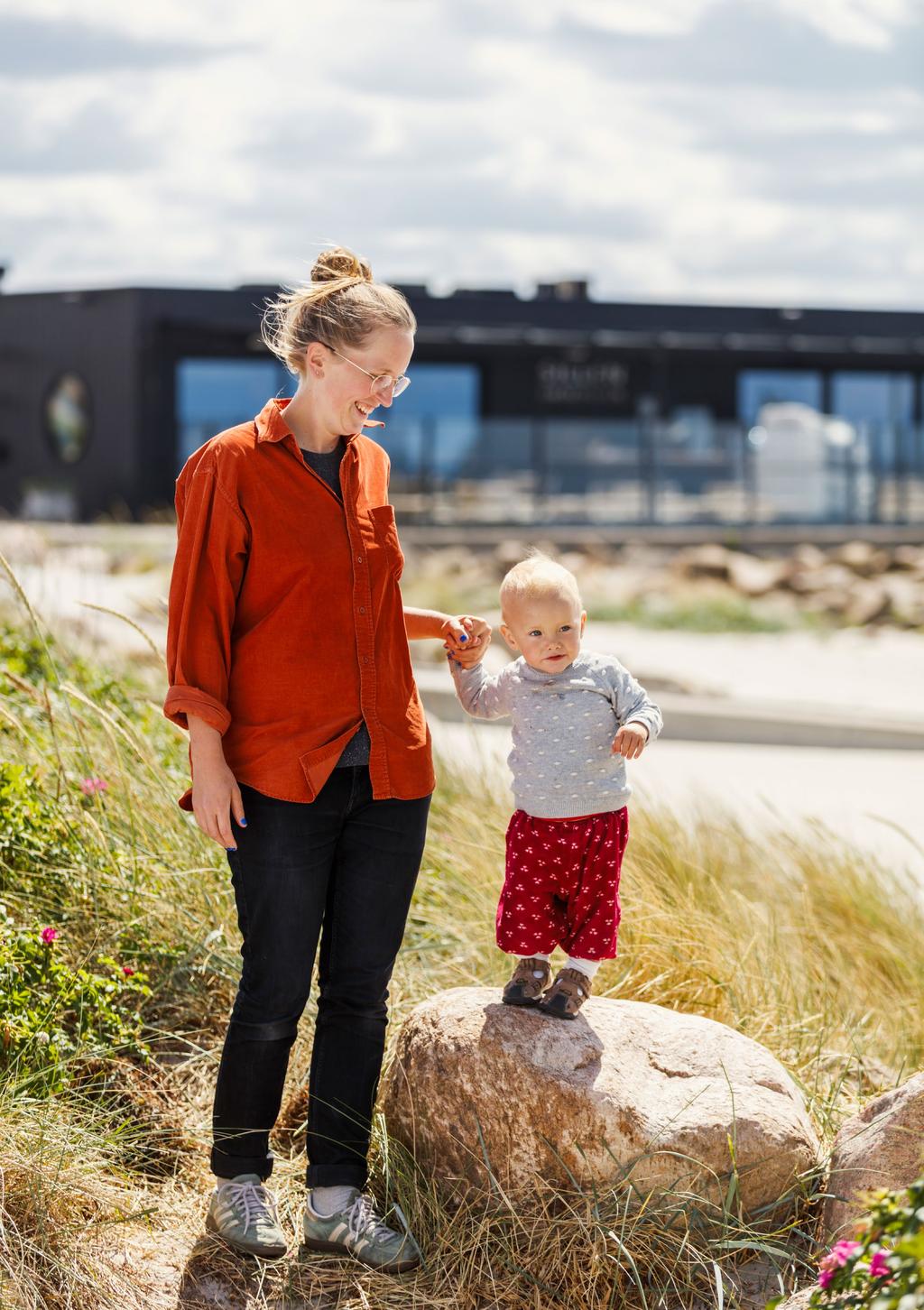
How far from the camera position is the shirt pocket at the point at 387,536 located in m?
3.21

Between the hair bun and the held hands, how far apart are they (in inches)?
30.6

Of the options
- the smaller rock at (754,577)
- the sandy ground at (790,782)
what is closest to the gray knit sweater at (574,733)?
the sandy ground at (790,782)

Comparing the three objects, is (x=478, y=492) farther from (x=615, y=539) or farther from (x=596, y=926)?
(x=596, y=926)

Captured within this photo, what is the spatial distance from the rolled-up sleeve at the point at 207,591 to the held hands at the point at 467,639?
1.93 feet

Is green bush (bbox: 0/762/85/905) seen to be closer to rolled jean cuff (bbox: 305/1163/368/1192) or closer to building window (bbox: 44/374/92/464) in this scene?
rolled jean cuff (bbox: 305/1163/368/1192)

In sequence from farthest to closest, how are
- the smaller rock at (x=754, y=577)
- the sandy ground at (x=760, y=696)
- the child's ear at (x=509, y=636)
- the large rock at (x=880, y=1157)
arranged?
the smaller rock at (x=754, y=577) → the sandy ground at (x=760, y=696) → the child's ear at (x=509, y=636) → the large rock at (x=880, y=1157)

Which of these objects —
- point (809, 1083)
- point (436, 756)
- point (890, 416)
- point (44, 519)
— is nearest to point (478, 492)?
point (44, 519)

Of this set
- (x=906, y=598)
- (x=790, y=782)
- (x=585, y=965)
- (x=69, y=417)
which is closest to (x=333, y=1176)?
(x=585, y=965)

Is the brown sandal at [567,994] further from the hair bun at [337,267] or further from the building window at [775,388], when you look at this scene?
the building window at [775,388]

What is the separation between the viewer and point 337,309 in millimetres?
3037

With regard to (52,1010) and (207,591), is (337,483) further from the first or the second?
(52,1010)

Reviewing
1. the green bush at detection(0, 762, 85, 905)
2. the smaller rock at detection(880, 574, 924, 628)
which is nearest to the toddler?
the green bush at detection(0, 762, 85, 905)

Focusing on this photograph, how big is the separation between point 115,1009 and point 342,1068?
76cm

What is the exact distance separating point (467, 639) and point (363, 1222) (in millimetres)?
1244
